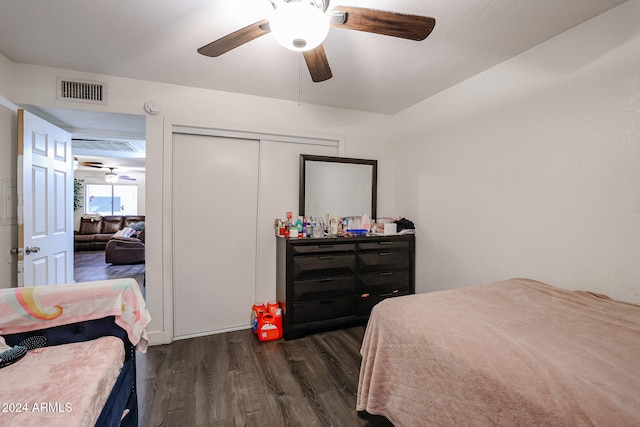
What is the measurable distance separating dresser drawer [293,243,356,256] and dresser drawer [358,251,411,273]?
0.15 meters

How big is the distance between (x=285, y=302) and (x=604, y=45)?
2.83 m

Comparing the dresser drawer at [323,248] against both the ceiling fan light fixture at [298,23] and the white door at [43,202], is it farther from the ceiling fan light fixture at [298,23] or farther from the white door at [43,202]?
the white door at [43,202]

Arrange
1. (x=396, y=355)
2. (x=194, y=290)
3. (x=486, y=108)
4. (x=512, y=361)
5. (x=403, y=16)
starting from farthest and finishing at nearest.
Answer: (x=194, y=290) < (x=486, y=108) < (x=396, y=355) < (x=403, y=16) < (x=512, y=361)

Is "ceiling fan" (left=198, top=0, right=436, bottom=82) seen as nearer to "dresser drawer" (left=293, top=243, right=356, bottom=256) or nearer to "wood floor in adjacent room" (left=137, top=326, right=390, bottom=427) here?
"dresser drawer" (left=293, top=243, right=356, bottom=256)

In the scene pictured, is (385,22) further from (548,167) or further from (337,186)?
(337,186)

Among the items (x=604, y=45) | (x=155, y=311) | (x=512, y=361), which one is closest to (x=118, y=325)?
(x=155, y=311)

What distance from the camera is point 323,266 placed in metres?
2.55

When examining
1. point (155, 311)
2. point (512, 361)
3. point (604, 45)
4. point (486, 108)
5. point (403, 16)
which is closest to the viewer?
point (512, 361)

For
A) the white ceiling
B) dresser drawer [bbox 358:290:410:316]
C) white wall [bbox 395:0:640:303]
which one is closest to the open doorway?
the white ceiling

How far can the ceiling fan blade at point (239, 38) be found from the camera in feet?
4.21

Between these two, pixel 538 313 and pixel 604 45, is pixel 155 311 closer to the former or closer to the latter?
pixel 538 313

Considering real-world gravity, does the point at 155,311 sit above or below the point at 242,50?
below

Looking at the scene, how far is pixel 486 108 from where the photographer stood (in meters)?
2.22

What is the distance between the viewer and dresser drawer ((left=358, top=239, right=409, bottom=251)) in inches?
107
